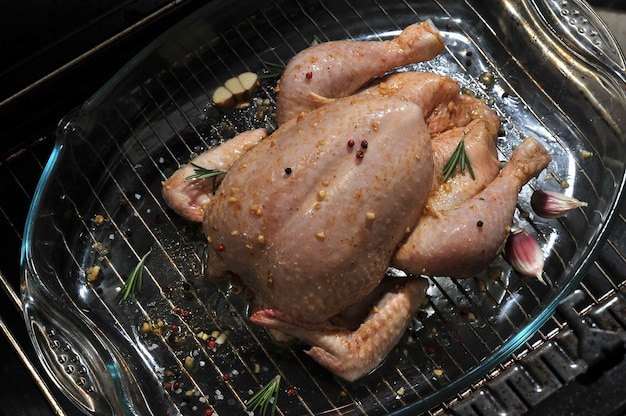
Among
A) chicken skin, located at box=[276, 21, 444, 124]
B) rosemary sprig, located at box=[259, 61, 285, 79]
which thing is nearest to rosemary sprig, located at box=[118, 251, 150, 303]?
chicken skin, located at box=[276, 21, 444, 124]

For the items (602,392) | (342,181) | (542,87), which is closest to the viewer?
(342,181)

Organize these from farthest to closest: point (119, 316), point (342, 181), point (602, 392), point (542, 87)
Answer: point (542, 87)
point (119, 316)
point (602, 392)
point (342, 181)

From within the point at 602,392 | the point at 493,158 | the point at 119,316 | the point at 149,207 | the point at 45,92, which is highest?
the point at 45,92

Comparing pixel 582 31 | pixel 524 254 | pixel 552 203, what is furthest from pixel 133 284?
pixel 582 31

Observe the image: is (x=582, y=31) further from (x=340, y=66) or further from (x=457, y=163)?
(x=340, y=66)

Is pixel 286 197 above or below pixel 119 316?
above

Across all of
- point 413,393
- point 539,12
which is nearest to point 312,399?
point 413,393

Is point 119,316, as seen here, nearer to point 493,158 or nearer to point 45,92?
point 45,92
